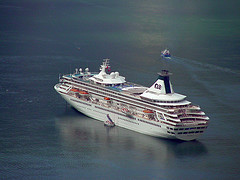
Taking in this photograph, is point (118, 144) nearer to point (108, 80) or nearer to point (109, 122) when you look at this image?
point (109, 122)

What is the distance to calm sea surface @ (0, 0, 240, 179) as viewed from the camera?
78.3m

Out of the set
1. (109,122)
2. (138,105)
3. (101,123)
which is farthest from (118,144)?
(101,123)

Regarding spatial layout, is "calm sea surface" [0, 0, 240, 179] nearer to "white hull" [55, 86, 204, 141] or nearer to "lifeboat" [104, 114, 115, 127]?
"lifeboat" [104, 114, 115, 127]

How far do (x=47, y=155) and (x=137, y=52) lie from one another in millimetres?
80362

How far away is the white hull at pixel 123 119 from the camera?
8812cm

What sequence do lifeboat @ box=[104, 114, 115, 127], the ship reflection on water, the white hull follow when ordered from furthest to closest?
lifeboat @ box=[104, 114, 115, 127]
the white hull
the ship reflection on water

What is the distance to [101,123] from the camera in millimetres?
96625

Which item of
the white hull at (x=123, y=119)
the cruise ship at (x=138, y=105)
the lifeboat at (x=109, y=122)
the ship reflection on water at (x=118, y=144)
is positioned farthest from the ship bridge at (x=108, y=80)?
the ship reflection on water at (x=118, y=144)

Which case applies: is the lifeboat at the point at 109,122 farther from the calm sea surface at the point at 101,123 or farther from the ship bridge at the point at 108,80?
the ship bridge at the point at 108,80

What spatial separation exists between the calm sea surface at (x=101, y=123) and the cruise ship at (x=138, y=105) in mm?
1900

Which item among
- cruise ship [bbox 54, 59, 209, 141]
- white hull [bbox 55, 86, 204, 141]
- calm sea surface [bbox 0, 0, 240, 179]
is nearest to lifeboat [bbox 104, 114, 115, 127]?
cruise ship [bbox 54, 59, 209, 141]

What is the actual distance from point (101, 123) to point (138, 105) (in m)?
7.94

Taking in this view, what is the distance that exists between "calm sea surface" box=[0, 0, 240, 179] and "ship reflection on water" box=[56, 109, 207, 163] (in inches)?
5.9

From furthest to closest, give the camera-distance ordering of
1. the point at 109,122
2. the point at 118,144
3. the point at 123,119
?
the point at 109,122 < the point at 123,119 < the point at 118,144
